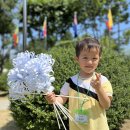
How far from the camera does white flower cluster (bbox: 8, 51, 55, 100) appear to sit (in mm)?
2934

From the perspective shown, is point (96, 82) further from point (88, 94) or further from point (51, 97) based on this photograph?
point (51, 97)

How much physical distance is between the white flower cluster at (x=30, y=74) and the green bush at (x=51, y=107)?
3.40 meters

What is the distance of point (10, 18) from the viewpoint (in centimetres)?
2398

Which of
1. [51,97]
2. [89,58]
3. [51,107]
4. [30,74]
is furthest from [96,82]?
[51,107]

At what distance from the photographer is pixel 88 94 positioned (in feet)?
10.6

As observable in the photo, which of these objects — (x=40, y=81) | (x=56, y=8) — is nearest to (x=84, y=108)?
(x=40, y=81)

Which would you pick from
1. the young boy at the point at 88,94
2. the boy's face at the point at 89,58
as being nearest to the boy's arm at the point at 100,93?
the young boy at the point at 88,94

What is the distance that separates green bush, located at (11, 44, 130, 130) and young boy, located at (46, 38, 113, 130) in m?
3.19

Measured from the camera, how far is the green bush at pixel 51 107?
6539 millimetres

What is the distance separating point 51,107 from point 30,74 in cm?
371

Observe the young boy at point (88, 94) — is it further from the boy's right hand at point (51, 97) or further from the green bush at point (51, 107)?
the green bush at point (51, 107)

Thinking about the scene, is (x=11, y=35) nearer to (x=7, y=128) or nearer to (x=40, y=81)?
(x=7, y=128)

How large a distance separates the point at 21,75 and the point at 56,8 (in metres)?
30.5

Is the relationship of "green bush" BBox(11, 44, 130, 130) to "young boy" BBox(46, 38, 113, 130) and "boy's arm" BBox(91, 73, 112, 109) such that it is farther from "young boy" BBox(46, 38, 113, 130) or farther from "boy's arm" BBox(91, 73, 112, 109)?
"boy's arm" BBox(91, 73, 112, 109)
